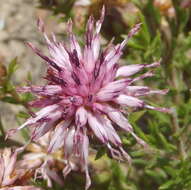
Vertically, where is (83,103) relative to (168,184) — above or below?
above

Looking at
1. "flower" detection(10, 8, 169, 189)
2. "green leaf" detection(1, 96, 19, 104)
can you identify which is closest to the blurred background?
"green leaf" detection(1, 96, 19, 104)

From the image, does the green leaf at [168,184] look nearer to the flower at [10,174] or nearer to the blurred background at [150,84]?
the blurred background at [150,84]

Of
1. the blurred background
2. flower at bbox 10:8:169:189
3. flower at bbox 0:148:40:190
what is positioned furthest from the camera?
the blurred background

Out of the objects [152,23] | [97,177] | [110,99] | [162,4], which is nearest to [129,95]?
[110,99]

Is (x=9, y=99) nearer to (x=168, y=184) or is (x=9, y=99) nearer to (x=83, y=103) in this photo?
(x=83, y=103)

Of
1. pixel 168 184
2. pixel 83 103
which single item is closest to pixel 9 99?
pixel 83 103

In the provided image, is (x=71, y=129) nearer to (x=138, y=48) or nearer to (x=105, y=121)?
(x=105, y=121)

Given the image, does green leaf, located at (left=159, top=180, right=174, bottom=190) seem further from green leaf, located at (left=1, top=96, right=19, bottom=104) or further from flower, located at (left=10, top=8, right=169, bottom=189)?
green leaf, located at (left=1, top=96, right=19, bottom=104)
